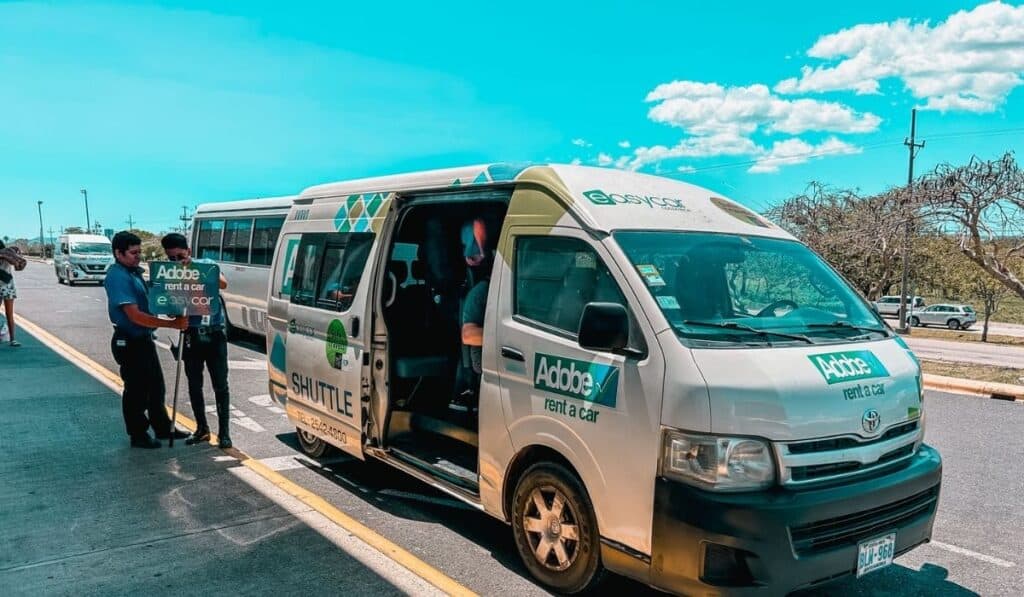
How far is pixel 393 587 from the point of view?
3.76 meters

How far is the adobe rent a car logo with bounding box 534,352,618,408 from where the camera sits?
334 centimetres

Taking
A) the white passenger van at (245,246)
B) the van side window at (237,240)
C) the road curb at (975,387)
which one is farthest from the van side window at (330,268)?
the road curb at (975,387)

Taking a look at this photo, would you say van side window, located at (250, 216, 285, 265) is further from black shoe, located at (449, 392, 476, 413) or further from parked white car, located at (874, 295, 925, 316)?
parked white car, located at (874, 295, 925, 316)

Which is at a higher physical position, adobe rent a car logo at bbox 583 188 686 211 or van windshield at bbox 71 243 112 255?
adobe rent a car logo at bbox 583 188 686 211

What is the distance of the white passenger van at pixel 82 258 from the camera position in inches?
1148

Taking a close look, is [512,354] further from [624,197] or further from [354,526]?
[354,526]

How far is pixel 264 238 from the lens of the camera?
12203 mm

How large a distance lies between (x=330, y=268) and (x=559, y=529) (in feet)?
10.0

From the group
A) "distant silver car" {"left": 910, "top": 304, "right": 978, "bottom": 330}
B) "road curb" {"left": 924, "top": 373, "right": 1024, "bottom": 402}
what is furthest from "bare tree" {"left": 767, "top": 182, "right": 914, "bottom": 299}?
"road curb" {"left": 924, "top": 373, "right": 1024, "bottom": 402}

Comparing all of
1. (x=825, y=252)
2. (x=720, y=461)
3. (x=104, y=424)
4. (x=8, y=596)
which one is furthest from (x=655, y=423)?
(x=825, y=252)

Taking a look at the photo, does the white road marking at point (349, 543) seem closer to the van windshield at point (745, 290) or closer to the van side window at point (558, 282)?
the van side window at point (558, 282)

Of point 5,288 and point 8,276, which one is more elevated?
point 8,276

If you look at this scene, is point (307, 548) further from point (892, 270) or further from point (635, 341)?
point (892, 270)

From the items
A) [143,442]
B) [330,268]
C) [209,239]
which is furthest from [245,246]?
[330,268]
